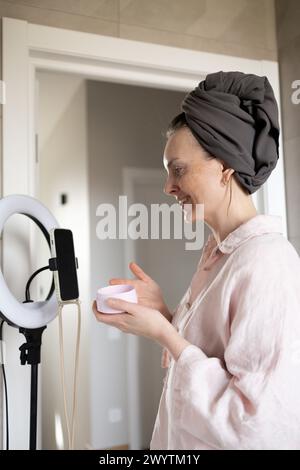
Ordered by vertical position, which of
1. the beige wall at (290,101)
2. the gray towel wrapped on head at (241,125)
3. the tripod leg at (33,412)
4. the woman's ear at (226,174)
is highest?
the beige wall at (290,101)

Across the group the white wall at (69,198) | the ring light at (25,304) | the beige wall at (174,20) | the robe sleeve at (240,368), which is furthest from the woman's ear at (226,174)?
the white wall at (69,198)

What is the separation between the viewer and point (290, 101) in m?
1.75

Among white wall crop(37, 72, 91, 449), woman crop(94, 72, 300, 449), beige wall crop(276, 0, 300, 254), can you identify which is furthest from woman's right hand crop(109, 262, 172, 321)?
white wall crop(37, 72, 91, 449)

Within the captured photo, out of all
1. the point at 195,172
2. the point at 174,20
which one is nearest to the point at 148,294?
the point at 195,172

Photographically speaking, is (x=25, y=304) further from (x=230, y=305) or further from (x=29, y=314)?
(x=230, y=305)

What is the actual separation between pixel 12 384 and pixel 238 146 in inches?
35.9

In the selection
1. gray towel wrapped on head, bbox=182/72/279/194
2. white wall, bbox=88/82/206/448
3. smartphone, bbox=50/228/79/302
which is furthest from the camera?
white wall, bbox=88/82/206/448

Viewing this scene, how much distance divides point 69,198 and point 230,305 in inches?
117

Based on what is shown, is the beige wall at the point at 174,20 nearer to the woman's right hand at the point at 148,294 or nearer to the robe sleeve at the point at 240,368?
the woman's right hand at the point at 148,294

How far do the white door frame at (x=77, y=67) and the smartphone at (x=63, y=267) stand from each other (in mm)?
382

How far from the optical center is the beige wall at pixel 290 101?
1718mm

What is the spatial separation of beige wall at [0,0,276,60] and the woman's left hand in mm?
1017

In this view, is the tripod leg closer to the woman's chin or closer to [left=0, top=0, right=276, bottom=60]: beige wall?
Answer: the woman's chin

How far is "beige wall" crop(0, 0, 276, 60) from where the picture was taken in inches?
57.9
